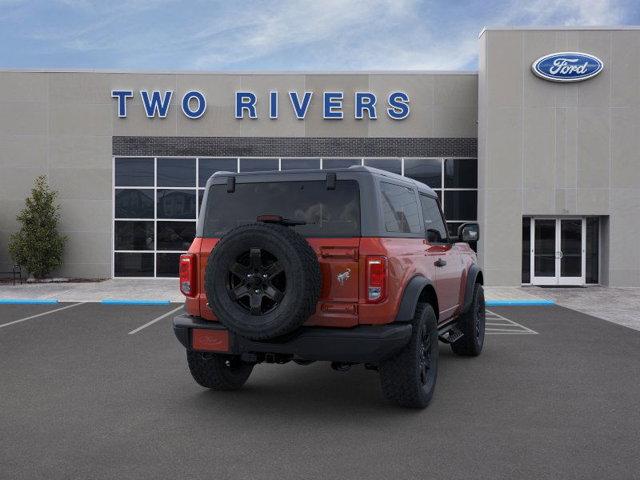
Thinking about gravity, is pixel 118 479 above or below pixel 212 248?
below

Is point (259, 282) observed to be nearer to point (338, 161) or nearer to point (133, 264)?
point (338, 161)

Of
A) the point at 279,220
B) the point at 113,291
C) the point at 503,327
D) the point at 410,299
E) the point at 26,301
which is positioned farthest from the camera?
the point at 113,291

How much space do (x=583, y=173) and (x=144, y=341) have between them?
45.8 feet

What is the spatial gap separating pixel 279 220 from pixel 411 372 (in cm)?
164

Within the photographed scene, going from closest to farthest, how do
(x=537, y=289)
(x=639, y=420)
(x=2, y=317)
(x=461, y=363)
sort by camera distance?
(x=639, y=420), (x=461, y=363), (x=2, y=317), (x=537, y=289)

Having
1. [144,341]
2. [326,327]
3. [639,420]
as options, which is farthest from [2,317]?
[639,420]

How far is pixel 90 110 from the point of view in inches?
773

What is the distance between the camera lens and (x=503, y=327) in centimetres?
1046

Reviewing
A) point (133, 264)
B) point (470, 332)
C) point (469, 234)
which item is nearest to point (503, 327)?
point (470, 332)

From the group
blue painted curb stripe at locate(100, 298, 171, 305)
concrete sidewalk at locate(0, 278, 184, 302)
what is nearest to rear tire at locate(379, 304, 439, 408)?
blue painted curb stripe at locate(100, 298, 171, 305)

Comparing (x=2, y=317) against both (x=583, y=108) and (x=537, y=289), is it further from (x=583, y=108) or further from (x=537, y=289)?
(x=583, y=108)

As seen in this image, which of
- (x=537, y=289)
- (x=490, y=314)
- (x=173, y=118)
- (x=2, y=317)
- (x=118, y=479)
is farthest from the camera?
(x=173, y=118)

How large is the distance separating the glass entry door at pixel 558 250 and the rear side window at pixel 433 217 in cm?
1241

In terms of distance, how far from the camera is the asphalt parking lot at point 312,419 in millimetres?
4004
